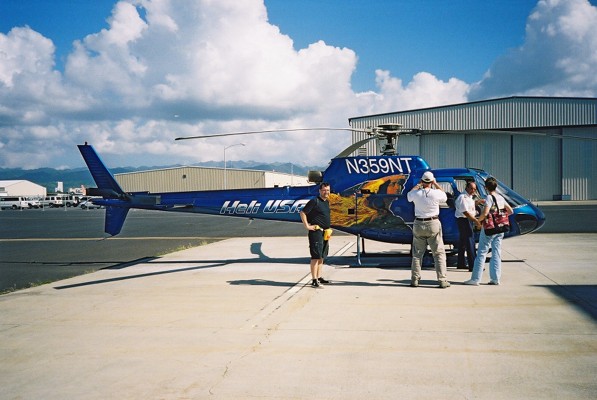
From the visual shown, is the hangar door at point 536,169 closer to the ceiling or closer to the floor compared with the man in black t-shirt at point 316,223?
closer to the ceiling

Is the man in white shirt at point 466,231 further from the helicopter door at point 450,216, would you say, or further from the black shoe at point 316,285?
the black shoe at point 316,285

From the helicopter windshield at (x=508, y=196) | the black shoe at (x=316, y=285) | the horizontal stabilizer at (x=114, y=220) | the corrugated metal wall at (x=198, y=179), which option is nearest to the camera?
the black shoe at (x=316, y=285)

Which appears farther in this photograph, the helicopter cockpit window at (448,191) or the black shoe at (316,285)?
A: the helicopter cockpit window at (448,191)

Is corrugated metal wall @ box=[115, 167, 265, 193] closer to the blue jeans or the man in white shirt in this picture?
the man in white shirt

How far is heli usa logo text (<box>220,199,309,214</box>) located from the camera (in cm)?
1145


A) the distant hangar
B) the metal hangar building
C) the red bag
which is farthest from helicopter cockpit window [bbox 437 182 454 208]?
the distant hangar

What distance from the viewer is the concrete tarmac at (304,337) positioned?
14.0 feet

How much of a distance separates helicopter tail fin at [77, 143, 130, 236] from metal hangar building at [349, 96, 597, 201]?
123 feet

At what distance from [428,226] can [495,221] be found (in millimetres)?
1265

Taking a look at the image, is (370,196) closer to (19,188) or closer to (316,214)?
(316,214)

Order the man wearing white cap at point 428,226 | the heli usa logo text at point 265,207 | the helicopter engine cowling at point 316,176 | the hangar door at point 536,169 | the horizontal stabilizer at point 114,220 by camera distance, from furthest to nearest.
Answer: the hangar door at point 536,169
the horizontal stabilizer at point 114,220
the heli usa logo text at point 265,207
the helicopter engine cowling at point 316,176
the man wearing white cap at point 428,226

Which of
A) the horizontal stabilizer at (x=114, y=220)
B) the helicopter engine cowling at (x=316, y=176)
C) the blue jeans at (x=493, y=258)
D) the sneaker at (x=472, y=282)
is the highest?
the helicopter engine cowling at (x=316, y=176)

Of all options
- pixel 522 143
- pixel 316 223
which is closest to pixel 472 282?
pixel 316 223

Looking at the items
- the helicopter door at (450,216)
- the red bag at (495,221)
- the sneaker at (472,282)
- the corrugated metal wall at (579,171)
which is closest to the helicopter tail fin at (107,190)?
the helicopter door at (450,216)
